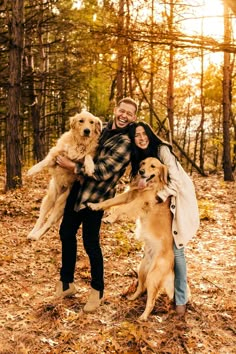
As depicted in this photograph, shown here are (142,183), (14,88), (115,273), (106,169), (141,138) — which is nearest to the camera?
(106,169)

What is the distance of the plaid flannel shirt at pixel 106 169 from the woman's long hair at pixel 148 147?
78 millimetres

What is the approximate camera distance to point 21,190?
935cm

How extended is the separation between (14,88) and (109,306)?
7.02 meters

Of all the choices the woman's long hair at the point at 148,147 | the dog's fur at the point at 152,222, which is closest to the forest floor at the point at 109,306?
the dog's fur at the point at 152,222

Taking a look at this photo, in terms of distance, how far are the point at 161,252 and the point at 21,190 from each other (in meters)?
6.13

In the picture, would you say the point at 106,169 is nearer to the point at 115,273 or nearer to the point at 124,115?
the point at 124,115

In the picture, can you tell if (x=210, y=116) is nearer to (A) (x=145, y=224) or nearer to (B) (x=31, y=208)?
(B) (x=31, y=208)

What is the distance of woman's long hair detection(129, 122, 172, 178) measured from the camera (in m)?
3.62

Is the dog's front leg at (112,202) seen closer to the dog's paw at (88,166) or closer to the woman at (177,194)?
the dog's paw at (88,166)

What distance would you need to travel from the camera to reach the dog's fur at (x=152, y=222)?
392 centimetres

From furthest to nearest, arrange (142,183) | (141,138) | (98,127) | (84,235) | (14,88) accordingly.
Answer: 1. (14,88)
2. (98,127)
3. (142,183)
4. (84,235)
5. (141,138)

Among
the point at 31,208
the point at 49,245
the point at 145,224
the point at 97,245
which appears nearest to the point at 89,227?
the point at 97,245

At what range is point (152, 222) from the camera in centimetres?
405

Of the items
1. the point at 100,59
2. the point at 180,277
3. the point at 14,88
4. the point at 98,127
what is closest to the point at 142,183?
the point at 98,127
